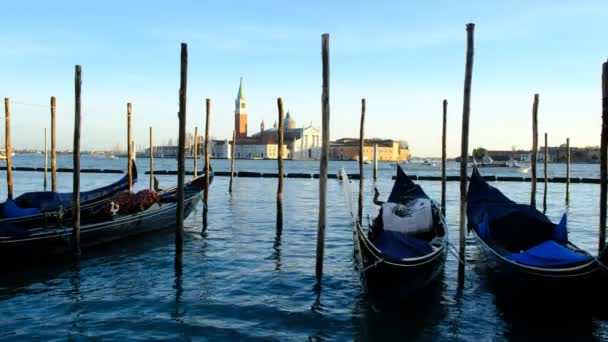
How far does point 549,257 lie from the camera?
6.34m

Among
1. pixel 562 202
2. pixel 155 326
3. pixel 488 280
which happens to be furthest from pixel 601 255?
pixel 562 202

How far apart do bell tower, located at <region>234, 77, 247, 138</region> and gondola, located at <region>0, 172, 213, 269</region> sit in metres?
120

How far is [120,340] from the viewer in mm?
5410

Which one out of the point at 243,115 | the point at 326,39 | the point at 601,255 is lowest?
the point at 601,255

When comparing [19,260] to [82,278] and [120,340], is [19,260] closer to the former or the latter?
[82,278]

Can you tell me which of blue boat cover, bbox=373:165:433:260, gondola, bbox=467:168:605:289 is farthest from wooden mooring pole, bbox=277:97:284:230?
blue boat cover, bbox=373:165:433:260

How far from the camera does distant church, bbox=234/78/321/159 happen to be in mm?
128125

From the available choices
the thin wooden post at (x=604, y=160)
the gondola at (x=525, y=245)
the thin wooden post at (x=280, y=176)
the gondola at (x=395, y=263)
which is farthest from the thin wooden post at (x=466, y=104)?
the thin wooden post at (x=280, y=176)

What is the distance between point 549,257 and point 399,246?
1.76m

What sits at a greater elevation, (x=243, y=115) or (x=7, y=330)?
(x=243, y=115)

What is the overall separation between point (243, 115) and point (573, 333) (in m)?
132

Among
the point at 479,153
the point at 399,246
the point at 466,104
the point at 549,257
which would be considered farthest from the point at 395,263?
the point at 479,153

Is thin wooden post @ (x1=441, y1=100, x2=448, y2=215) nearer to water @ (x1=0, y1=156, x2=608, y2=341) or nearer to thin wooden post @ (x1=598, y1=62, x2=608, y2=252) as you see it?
water @ (x1=0, y1=156, x2=608, y2=341)

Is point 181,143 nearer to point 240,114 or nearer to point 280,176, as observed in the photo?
point 280,176
